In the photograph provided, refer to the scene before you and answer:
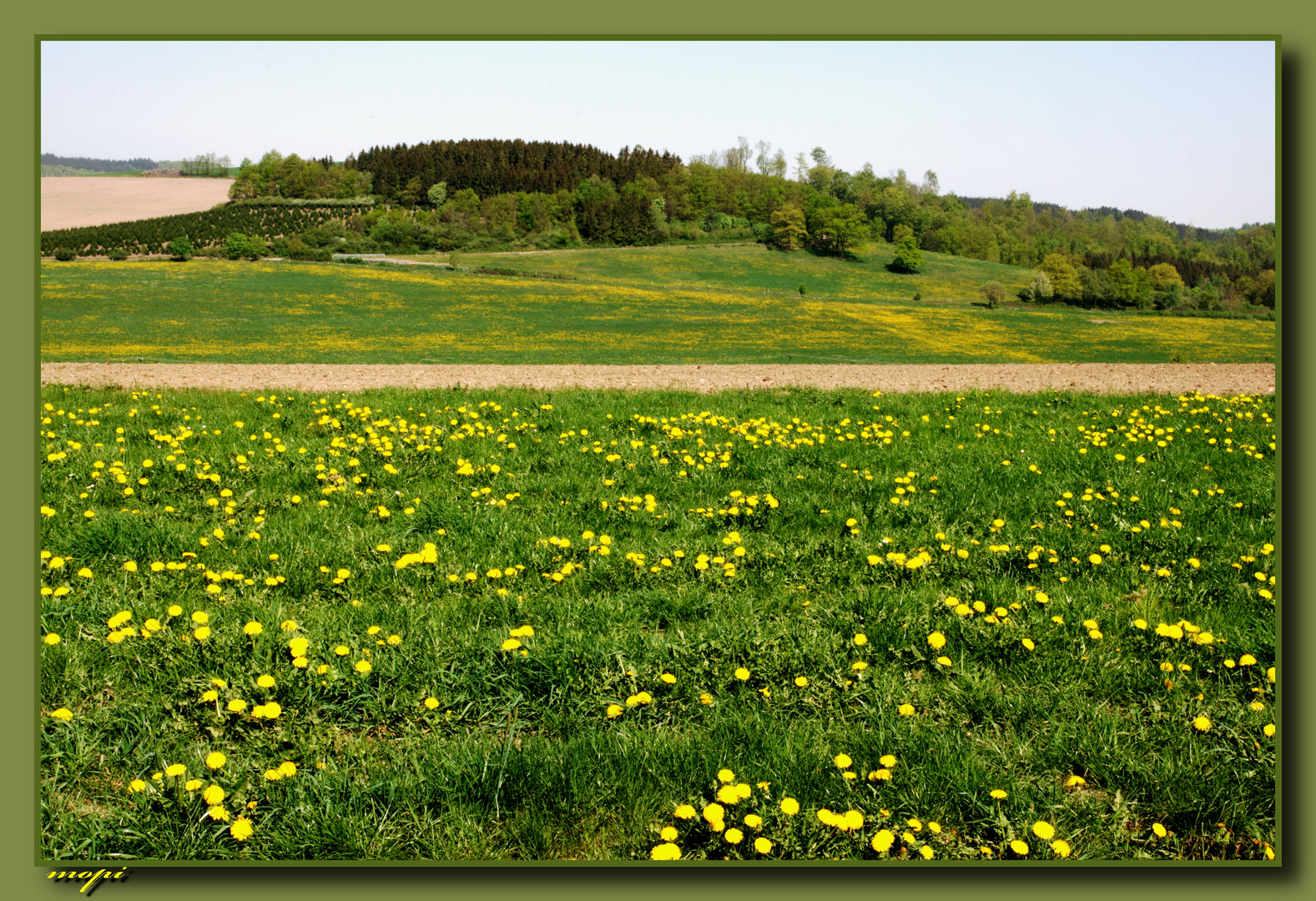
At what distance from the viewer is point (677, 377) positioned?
14.5 meters

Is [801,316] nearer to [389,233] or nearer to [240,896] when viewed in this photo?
[240,896]

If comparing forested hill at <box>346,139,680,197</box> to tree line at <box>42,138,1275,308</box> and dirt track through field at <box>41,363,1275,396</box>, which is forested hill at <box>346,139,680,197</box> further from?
dirt track through field at <box>41,363,1275,396</box>

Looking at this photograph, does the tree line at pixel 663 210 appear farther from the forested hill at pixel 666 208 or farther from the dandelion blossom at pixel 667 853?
the dandelion blossom at pixel 667 853

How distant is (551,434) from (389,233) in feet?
187

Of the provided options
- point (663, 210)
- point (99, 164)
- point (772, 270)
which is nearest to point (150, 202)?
point (99, 164)

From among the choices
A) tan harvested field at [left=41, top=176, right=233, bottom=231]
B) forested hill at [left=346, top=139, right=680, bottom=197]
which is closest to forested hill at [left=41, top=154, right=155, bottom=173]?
tan harvested field at [left=41, top=176, right=233, bottom=231]

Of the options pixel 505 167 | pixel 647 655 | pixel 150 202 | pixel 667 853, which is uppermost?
pixel 505 167

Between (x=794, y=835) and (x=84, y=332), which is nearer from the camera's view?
(x=794, y=835)

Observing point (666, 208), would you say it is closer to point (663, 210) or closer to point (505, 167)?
point (663, 210)

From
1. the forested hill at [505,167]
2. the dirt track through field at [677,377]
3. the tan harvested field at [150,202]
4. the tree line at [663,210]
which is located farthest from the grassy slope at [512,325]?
the forested hill at [505,167]

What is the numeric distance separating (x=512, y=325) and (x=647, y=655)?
23941mm

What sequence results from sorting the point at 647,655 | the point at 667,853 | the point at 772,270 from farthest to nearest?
the point at 772,270 → the point at 647,655 → the point at 667,853

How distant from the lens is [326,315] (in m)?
26.5

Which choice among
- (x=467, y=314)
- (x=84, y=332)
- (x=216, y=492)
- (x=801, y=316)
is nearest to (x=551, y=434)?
(x=216, y=492)
